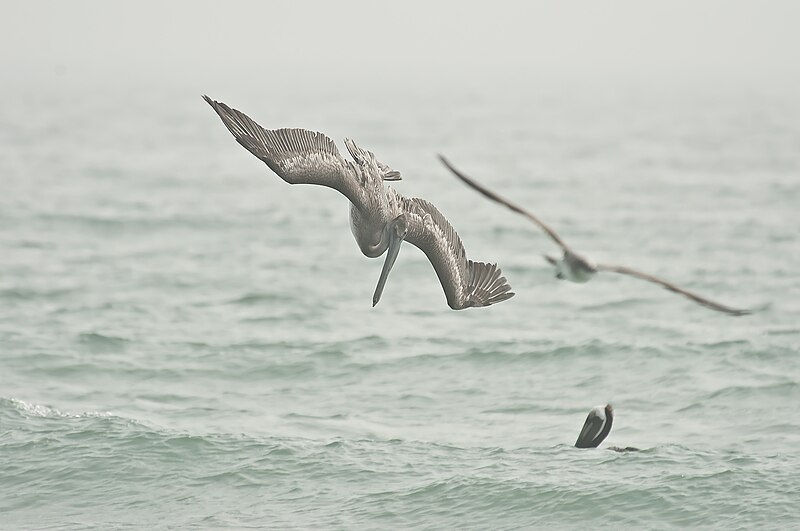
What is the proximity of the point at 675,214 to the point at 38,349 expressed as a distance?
23466 millimetres

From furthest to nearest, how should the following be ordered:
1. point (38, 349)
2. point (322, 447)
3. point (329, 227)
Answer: point (329, 227)
point (38, 349)
point (322, 447)

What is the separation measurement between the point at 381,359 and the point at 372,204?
487 inches

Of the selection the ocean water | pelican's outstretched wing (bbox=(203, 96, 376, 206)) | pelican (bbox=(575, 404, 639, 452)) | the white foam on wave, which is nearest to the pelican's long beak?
pelican's outstretched wing (bbox=(203, 96, 376, 206))

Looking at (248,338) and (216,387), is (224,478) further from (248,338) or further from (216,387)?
(248,338)

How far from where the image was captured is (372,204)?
1337 centimetres

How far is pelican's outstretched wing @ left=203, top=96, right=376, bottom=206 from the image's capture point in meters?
12.3

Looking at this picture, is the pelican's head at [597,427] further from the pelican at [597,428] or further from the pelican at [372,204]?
the pelican at [372,204]

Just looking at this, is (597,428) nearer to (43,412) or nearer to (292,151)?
(292,151)

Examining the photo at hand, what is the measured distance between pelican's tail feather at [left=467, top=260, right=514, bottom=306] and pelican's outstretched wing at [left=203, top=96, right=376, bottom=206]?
2.08 metres

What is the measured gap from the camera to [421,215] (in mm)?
13992

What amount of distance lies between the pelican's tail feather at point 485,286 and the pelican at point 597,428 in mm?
4611

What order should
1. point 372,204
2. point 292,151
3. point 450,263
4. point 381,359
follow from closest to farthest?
point 292,151 → point 372,204 → point 450,263 → point 381,359

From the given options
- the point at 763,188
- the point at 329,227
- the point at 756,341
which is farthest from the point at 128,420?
the point at 763,188

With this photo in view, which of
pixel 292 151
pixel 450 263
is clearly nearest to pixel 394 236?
pixel 450 263
